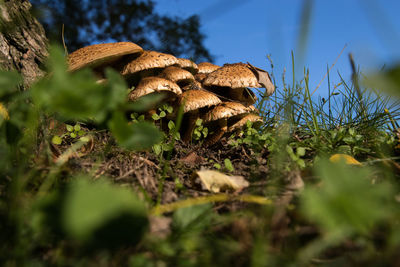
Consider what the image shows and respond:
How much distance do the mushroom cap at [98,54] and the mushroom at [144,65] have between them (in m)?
0.10

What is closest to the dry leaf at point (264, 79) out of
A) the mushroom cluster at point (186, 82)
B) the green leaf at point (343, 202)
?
the mushroom cluster at point (186, 82)

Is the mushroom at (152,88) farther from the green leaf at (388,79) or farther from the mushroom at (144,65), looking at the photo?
the green leaf at (388,79)

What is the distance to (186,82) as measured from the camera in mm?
2738

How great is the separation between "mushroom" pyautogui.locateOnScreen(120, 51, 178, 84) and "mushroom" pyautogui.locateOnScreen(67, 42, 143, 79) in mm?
83

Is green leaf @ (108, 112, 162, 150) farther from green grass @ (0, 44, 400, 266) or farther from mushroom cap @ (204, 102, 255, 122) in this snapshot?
mushroom cap @ (204, 102, 255, 122)

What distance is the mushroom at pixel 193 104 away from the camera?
92.8 inches

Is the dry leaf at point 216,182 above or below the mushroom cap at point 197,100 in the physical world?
below

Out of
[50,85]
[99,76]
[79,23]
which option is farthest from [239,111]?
[79,23]

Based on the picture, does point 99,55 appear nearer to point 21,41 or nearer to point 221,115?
point 21,41

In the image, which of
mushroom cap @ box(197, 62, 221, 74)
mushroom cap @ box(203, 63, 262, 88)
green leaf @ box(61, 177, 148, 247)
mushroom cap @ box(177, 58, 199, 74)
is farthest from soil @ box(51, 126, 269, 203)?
mushroom cap @ box(197, 62, 221, 74)

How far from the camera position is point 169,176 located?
146 centimetres

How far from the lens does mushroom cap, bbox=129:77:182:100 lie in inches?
88.4

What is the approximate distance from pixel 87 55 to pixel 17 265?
1.90 m

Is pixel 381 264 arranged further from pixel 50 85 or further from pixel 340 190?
pixel 50 85
